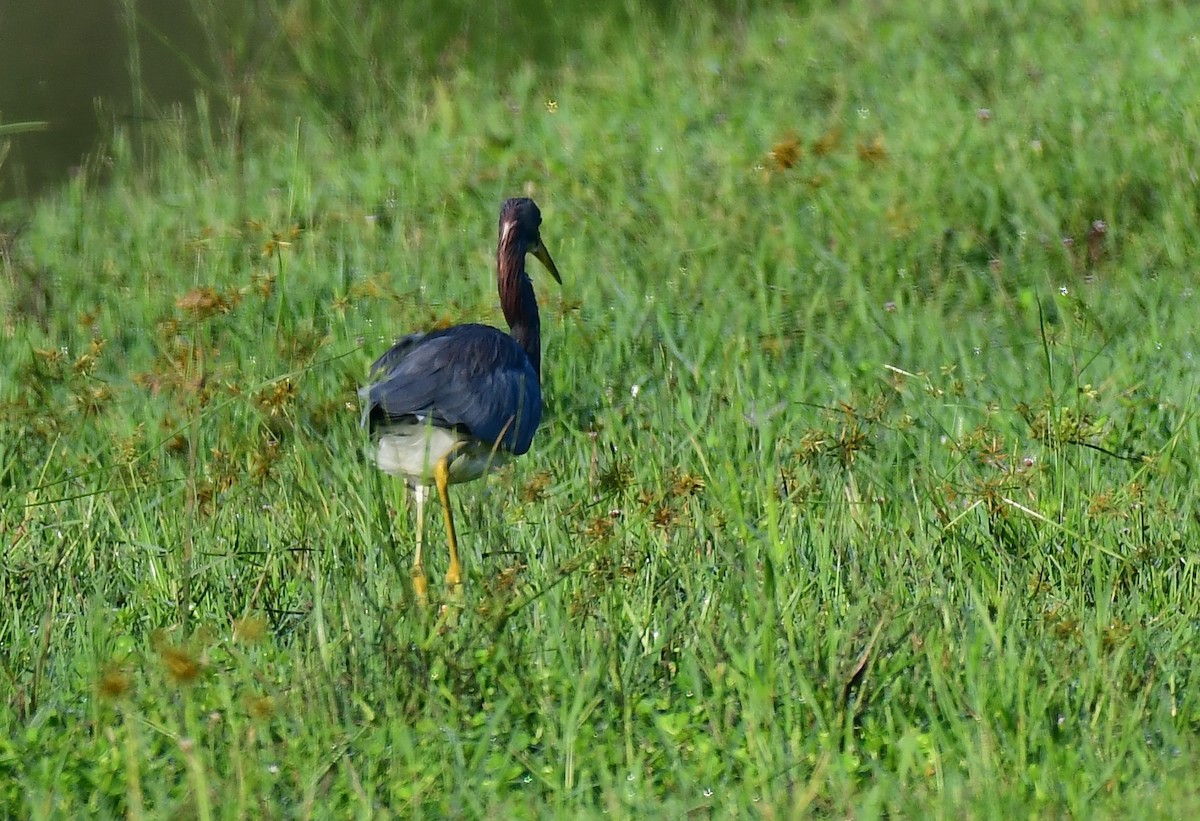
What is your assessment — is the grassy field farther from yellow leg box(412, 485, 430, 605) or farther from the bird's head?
the bird's head

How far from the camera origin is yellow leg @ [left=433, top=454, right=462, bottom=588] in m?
3.67

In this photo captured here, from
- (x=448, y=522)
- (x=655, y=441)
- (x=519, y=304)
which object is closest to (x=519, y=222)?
(x=519, y=304)

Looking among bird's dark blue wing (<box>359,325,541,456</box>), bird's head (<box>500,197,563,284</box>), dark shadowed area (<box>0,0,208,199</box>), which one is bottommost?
dark shadowed area (<box>0,0,208,199</box>)

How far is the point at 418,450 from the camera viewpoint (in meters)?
4.46

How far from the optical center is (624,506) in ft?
13.9

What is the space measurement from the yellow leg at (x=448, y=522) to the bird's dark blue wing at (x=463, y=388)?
12 centimetres

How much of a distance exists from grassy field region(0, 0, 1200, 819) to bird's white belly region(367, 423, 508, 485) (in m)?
0.13

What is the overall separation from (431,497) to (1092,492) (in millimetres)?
1744

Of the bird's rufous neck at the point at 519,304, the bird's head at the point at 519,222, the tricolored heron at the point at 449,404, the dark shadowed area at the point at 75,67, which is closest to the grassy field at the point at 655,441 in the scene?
the tricolored heron at the point at 449,404

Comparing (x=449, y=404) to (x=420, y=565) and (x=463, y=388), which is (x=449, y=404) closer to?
(x=463, y=388)

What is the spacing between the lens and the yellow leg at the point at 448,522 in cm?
367

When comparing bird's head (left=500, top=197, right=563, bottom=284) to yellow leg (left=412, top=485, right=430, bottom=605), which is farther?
bird's head (left=500, top=197, right=563, bottom=284)

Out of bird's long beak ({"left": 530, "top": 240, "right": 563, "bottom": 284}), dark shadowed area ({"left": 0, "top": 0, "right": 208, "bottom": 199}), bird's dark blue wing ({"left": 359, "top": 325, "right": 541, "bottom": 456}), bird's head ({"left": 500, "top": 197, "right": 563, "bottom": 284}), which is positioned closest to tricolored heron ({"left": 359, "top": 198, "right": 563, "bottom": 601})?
bird's dark blue wing ({"left": 359, "top": 325, "right": 541, "bottom": 456})

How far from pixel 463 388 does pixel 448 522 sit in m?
0.63
